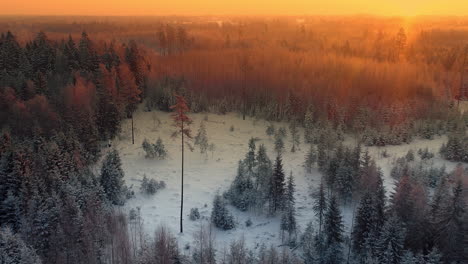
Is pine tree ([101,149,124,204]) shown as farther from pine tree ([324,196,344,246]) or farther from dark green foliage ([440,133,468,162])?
dark green foliage ([440,133,468,162])

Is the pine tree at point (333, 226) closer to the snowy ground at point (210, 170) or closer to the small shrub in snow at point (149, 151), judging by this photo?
the snowy ground at point (210, 170)

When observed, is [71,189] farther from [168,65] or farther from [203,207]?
[168,65]

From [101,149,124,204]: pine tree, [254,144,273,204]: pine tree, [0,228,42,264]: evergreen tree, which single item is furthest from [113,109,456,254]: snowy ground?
[0,228,42,264]: evergreen tree

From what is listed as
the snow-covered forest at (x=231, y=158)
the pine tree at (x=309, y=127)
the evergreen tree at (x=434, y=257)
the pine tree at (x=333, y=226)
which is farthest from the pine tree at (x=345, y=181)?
the pine tree at (x=309, y=127)

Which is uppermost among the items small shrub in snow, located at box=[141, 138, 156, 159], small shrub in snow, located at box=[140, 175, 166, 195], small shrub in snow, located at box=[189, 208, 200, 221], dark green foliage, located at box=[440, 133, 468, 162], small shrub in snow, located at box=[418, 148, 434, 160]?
dark green foliage, located at box=[440, 133, 468, 162]

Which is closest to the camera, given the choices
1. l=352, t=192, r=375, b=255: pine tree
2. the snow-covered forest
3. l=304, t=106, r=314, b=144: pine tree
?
the snow-covered forest

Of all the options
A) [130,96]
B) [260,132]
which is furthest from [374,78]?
[130,96]
